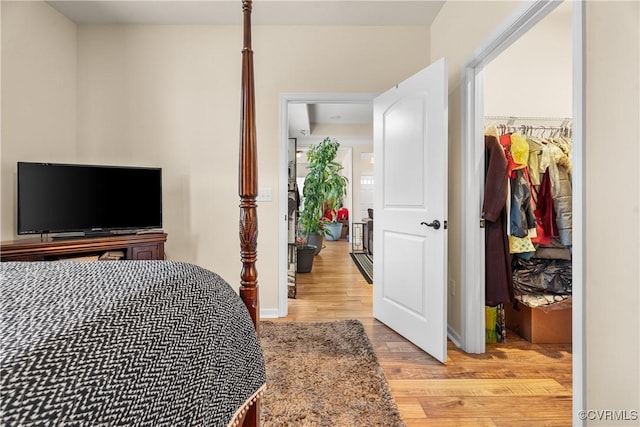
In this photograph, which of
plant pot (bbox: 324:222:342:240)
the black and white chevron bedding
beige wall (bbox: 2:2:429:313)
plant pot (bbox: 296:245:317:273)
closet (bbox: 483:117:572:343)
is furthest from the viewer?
plant pot (bbox: 324:222:342:240)

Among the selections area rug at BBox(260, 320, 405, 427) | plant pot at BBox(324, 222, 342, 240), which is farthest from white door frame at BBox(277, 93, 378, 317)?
plant pot at BBox(324, 222, 342, 240)

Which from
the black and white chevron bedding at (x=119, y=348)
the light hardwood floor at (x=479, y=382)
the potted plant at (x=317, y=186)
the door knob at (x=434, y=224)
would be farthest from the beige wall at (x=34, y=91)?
the door knob at (x=434, y=224)

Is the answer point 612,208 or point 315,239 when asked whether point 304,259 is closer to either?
point 315,239

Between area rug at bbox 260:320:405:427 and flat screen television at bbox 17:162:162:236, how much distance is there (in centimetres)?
138

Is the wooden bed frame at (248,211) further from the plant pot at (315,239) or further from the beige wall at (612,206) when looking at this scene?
the plant pot at (315,239)

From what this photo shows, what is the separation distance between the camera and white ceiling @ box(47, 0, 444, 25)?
2400mm

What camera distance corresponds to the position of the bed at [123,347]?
1.16 ft

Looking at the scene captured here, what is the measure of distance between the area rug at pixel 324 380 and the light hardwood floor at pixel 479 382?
0.33 ft

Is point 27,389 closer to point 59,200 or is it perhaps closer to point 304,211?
point 59,200

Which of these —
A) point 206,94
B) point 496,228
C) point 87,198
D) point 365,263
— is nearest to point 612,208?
point 496,228

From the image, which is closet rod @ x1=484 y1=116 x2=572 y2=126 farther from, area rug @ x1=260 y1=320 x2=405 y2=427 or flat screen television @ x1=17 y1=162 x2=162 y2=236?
flat screen television @ x1=17 y1=162 x2=162 y2=236

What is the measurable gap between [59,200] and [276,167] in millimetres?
1588

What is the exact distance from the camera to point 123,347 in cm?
46

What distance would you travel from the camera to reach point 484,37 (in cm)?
188
